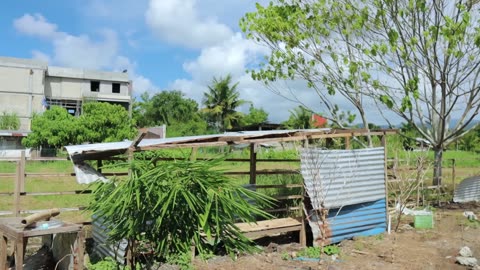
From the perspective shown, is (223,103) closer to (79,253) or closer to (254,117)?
(254,117)

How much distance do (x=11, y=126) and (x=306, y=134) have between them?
112ft

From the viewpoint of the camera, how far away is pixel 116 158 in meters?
6.35

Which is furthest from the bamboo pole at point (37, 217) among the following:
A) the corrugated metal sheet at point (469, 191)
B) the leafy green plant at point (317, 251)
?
the corrugated metal sheet at point (469, 191)

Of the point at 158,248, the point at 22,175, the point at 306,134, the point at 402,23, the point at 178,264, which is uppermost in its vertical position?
the point at 402,23

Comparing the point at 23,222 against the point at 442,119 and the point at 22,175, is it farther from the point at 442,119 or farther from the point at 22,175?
the point at 442,119

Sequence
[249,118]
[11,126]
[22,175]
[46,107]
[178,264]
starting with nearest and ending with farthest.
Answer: [178,264] → [22,175] → [11,126] → [46,107] → [249,118]

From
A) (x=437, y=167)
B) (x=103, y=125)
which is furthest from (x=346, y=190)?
(x=103, y=125)

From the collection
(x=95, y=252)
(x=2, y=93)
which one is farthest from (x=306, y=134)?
(x=2, y=93)

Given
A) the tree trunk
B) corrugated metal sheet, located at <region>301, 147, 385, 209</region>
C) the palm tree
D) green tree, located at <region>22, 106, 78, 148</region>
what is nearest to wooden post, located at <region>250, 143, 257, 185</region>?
corrugated metal sheet, located at <region>301, 147, 385, 209</region>

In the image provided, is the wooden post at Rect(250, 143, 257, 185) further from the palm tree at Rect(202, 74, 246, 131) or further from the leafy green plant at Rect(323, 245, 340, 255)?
the palm tree at Rect(202, 74, 246, 131)

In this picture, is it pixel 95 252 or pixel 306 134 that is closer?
pixel 95 252

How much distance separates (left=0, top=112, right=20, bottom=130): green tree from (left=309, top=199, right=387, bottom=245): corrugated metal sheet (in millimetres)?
34103

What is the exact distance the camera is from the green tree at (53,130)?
91.6ft

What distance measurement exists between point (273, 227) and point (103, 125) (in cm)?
2413
